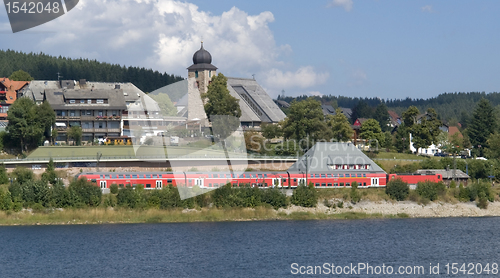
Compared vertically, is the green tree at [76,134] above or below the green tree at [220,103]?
below

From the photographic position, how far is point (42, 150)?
3051 inches

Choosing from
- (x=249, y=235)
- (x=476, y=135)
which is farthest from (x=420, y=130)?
(x=249, y=235)

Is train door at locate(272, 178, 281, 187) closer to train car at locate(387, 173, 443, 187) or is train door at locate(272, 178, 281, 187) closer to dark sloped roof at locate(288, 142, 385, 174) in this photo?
dark sloped roof at locate(288, 142, 385, 174)

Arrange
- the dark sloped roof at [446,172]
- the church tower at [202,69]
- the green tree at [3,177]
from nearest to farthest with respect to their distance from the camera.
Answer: the green tree at [3,177] < the dark sloped roof at [446,172] < the church tower at [202,69]

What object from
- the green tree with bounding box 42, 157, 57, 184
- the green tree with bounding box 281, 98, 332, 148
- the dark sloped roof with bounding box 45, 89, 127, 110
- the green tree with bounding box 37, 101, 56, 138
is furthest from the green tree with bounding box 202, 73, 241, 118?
the green tree with bounding box 42, 157, 57, 184

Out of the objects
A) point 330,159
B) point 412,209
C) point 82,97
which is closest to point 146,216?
point 330,159

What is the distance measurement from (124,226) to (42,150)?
24.0m

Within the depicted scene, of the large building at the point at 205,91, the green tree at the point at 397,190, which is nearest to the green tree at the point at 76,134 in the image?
the large building at the point at 205,91

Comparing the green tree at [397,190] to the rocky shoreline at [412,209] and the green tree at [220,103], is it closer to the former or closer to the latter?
the rocky shoreline at [412,209]

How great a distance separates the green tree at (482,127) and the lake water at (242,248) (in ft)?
130

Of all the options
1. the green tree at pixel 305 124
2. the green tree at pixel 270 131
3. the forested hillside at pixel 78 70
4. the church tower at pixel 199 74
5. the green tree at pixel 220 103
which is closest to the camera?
the green tree at pixel 305 124

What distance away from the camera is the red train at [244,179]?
66.3 m

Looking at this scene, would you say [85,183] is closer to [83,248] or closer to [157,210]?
[157,210]

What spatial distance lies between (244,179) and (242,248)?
1920cm
